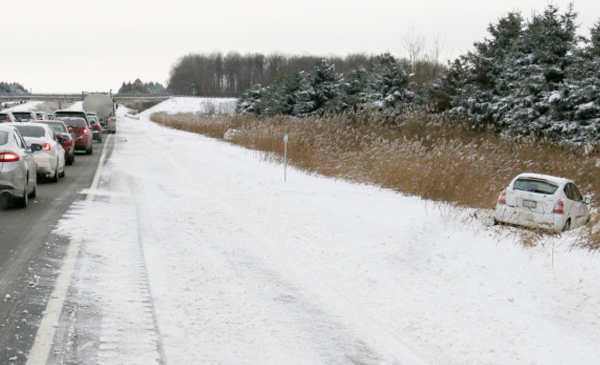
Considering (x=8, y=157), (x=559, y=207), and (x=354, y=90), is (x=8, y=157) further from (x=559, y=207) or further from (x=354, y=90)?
(x=354, y=90)

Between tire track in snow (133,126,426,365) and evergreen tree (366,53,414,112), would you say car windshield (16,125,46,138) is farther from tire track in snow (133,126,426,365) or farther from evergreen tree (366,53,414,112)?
evergreen tree (366,53,414,112)

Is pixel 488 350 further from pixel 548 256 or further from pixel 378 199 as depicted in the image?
pixel 378 199

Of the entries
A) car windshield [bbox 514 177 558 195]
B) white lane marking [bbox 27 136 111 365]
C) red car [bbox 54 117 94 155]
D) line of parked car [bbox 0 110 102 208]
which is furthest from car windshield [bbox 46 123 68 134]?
car windshield [bbox 514 177 558 195]

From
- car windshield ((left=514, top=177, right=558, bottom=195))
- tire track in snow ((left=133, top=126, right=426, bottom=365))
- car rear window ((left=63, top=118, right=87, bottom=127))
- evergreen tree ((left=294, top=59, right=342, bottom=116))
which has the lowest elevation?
tire track in snow ((left=133, top=126, right=426, bottom=365))

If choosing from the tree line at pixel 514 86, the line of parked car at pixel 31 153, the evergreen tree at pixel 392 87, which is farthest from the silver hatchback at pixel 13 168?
the evergreen tree at pixel 392 87

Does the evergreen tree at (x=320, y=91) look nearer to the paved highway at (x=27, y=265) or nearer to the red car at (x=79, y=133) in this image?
the red car at (x=79, y=133)

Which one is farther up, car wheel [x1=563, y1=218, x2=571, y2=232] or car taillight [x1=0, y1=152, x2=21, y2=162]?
car taillight [x1=0, y1=152, x2=21, y2=162]

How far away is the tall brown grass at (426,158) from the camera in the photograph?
50.5ft

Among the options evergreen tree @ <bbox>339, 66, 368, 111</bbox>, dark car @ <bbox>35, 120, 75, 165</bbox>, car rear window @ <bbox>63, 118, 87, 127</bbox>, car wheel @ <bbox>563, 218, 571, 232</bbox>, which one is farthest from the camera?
evergreen tree @ <bbox>339, 66, 368, 111</bbox>

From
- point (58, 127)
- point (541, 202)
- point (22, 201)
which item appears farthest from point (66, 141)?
point (541, 202)

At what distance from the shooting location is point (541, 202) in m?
14.0

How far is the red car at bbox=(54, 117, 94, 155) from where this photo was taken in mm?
27870

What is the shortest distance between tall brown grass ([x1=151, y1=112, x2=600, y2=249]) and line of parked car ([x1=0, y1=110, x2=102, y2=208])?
7634 millimetres

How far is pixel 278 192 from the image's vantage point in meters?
14.9
